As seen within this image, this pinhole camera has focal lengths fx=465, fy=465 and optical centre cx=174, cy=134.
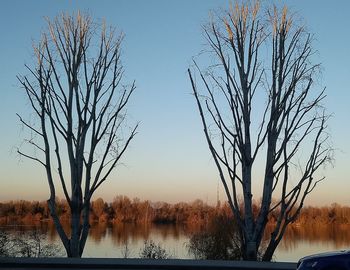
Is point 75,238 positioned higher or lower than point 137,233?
higher

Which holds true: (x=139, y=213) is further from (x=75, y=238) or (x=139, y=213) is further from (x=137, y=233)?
(x=75, y=238)

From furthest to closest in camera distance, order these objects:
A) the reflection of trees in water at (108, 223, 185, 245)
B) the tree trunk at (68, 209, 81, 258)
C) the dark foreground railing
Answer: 1. the reflection of trees in water at (108, 223, 185, 245)
2. the tree trunk at (68, 209, 81, 258)
3. the dark foreground railing

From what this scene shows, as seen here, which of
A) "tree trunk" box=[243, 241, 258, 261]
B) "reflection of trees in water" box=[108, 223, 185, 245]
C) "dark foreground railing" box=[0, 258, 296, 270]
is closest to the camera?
"dark foreground railing" box=[0, 258, 296, 270]

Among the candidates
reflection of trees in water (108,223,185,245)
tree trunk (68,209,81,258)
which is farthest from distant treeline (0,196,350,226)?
tree trunk (68,209,81,258)

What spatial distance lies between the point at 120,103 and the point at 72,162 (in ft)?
9.04

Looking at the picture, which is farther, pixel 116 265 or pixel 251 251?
pixel 251 251

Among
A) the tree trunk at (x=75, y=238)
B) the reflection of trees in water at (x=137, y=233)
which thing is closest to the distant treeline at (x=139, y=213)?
the reflection of trees in water at (x=137, y=233)

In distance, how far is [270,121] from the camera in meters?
15.1

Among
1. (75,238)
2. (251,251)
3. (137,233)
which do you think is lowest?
(137,233)

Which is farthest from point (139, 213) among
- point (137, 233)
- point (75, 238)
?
point (75, 238)

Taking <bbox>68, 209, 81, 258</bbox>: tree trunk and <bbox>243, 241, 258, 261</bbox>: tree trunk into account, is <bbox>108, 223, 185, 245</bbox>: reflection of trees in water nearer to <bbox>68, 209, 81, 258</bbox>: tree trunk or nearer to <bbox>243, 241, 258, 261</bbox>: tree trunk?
<bbox>68, 209, 81, 258</bbox>: tree trunk

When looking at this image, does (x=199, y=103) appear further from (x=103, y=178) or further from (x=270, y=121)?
(x=103, y=178)

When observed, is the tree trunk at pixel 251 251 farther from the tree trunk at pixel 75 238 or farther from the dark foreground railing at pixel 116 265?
the tree trunk at pixel 75 238

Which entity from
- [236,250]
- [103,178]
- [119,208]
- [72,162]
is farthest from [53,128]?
[119,208]
